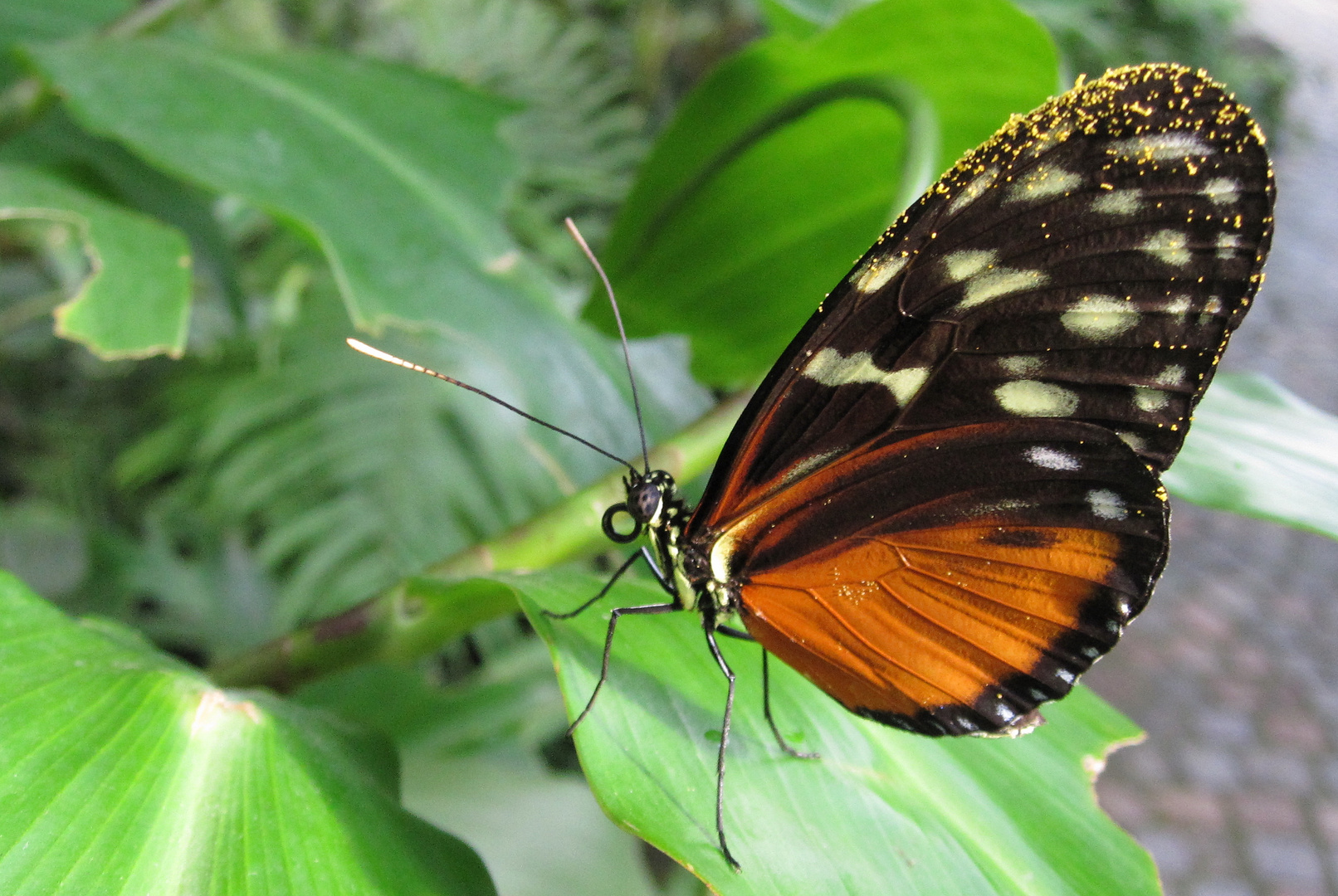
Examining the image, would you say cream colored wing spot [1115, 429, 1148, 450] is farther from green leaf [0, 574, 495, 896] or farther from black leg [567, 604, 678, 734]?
green leaf [0, 574, 495, 896]

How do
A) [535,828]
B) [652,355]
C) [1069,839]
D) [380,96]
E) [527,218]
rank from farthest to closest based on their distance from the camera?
[527,218] → [652,355] → [380,96] → [535,828] → [1069,839]

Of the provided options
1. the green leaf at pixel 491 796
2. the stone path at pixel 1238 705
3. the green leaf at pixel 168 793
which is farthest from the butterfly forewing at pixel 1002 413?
the stone path at pixel 1238 705

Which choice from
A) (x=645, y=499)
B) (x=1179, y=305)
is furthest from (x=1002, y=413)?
(x=645, y=499)

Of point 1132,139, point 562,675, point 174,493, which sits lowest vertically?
point 174,493

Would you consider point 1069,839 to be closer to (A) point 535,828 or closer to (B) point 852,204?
(A) point 535,828

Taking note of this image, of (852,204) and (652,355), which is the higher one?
(852,204)

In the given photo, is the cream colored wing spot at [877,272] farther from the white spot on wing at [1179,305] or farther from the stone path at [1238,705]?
the stone path at [1238,705]

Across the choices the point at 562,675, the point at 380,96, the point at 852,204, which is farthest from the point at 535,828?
the point at 380,96
